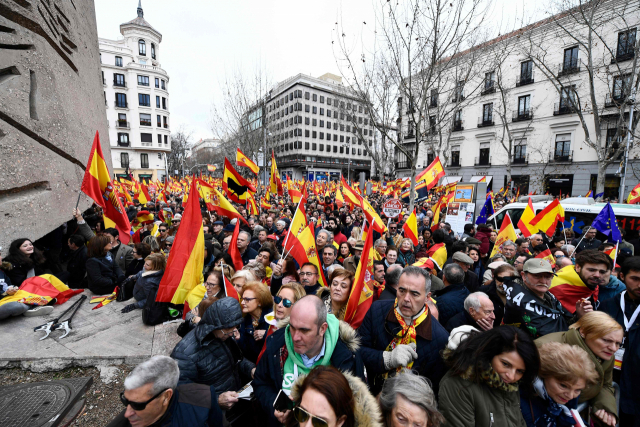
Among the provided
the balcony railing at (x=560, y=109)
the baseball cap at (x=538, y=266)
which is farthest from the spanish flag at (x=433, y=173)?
the balcony railing at (x=560, y=109)

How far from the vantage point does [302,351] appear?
1.98 metres

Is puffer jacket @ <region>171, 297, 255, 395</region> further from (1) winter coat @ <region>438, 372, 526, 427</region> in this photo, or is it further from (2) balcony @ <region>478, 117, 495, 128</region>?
(2) balcony @ <region>478, 117, 495, 128</region>

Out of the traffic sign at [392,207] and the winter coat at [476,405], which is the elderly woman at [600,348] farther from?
the traffic sign at [392,207]

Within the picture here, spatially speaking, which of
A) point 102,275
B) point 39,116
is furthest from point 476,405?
point 39,116

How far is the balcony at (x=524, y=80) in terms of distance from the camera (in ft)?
93.7

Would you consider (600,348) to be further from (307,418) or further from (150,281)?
(150,281)

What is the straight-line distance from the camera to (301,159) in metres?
63.2

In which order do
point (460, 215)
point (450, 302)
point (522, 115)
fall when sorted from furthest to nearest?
point (522, 115) → point (460, 215) → point (450, 302)

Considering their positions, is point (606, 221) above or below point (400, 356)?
above

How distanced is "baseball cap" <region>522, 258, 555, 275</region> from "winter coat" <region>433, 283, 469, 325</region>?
763 mm

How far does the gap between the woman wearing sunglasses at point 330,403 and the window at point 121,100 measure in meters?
53.6

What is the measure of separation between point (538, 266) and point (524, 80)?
35.0 meters

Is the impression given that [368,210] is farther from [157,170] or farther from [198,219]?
[157,170]

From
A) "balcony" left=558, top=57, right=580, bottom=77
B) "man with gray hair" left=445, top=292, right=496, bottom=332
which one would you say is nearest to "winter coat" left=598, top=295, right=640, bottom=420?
"man with gray hair" left=445, top=292, right=496, bottom=332
